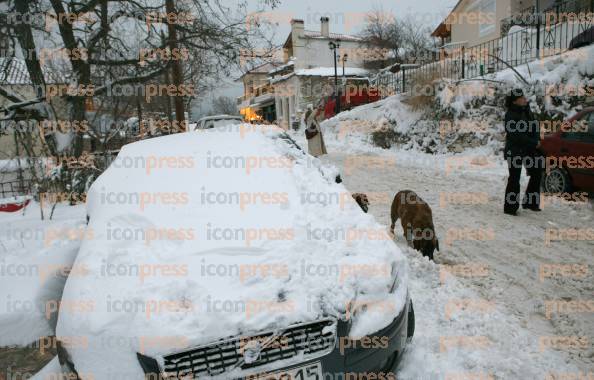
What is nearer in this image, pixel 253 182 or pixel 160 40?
pixel 253 182

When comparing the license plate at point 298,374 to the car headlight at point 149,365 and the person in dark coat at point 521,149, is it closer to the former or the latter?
the car headlight at point 149,365

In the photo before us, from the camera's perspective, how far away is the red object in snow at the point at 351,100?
862 inches

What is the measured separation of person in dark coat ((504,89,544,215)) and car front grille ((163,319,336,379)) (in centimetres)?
490

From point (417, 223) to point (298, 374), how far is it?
2.83m

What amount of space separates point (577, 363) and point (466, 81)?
1143cm

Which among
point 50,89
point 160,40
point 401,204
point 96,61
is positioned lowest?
point 401,204

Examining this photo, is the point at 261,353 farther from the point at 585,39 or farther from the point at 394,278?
the point at 585,39

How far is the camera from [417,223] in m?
4.29

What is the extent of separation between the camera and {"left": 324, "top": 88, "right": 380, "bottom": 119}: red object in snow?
862 inches

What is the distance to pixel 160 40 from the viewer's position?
1037 centimetres

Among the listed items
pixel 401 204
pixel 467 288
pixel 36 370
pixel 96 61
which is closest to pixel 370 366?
pixel 467 288

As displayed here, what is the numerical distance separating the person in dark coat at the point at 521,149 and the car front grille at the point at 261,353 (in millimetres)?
4897

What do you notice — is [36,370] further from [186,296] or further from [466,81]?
[466,81]

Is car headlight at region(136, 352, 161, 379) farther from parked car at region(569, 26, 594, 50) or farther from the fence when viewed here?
parked car at region(569, 26, 594, 50)
